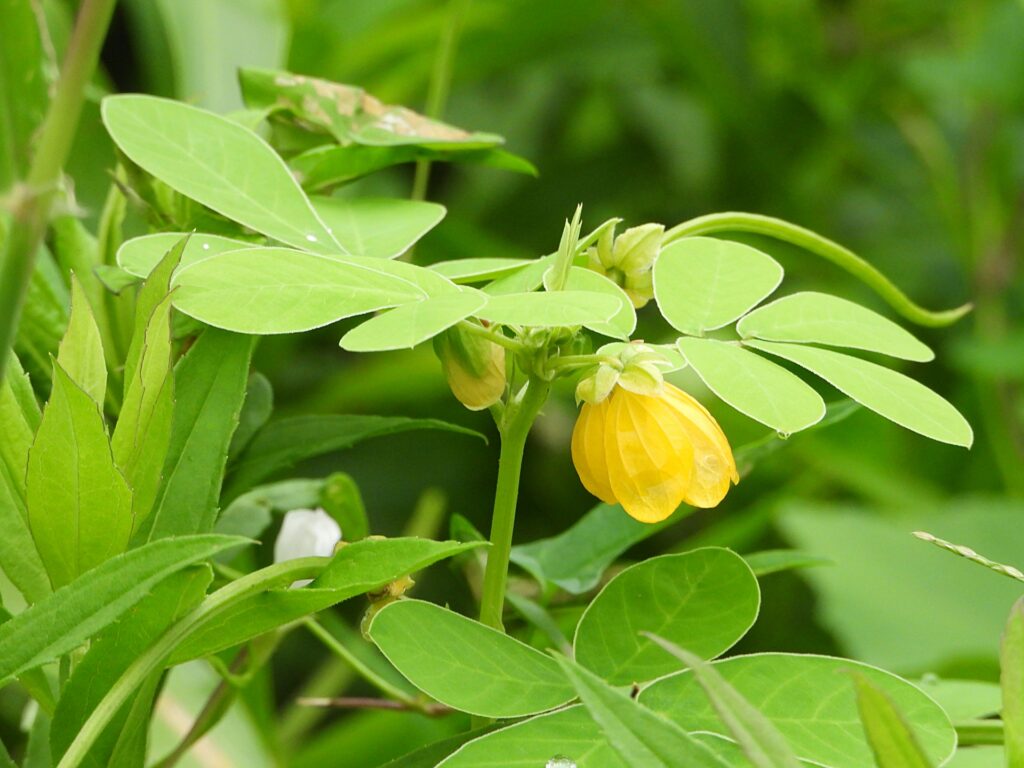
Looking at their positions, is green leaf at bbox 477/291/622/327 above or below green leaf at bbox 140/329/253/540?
above

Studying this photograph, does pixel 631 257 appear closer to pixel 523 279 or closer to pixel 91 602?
pixel 523 279

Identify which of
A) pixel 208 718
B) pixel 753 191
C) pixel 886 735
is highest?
pixel 886 735

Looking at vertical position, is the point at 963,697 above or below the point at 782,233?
below

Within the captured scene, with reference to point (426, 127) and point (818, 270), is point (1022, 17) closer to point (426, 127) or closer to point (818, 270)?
point (818, 270)

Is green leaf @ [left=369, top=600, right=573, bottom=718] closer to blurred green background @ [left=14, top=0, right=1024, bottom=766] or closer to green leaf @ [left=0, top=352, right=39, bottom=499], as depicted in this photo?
green leaf @ [left=0, top=352, right=39, bottom=499]

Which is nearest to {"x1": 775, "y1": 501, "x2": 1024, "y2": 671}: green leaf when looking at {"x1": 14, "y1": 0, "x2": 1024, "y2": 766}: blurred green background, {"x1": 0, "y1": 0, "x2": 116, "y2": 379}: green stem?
{"x1": 14, "y1": 0, "x2": 1024, "y2": 766}: blurred green background

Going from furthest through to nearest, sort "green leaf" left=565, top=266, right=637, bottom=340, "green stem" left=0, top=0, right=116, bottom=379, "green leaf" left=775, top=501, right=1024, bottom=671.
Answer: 1. "green leaf" left=775, top=501, right=1024, bottom=671
2. "green leaf" left=565, top=266, right=637, bottom=340
3. "green stem" left=0, top=0, right=116, bottom=379

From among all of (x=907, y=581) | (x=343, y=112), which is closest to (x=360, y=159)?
(x=343, y=112)

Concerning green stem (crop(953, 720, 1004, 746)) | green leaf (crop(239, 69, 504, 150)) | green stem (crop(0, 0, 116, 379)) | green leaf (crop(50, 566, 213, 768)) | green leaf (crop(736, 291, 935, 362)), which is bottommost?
green stem (crop(953, 720, 1004, 746))
